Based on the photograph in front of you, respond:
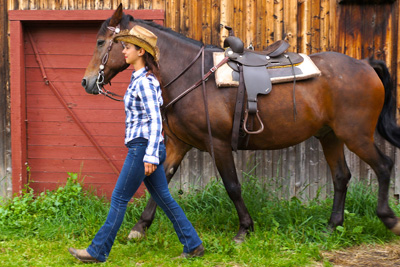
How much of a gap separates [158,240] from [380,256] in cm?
222

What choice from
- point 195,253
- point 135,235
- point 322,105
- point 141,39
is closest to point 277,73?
point 322,105

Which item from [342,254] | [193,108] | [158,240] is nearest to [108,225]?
[158,240]

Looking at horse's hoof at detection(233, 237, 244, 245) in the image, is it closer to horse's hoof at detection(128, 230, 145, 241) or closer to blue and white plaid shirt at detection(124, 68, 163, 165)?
horse's hoof at detection(128, 230, 145, 241)

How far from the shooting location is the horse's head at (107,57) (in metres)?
4.68

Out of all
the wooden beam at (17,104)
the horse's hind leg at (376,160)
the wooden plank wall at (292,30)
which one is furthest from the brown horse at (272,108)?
the wooden beam at (17,104)

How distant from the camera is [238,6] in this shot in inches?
241

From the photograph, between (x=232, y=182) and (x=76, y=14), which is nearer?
(x=232, y=182)

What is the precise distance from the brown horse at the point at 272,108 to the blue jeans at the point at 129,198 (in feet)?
2.49

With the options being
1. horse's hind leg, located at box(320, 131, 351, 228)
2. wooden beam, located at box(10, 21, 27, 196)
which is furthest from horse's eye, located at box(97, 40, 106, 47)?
horse's hind leg, located at box(320, 131, 351, 228)

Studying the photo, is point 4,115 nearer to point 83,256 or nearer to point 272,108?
point 83,256

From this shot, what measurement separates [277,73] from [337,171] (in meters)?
1.41

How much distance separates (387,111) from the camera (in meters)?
5.12

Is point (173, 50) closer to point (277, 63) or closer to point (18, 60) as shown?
point (277, 63)

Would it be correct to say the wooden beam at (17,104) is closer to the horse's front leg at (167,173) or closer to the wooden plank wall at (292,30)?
the wooden plank wall at (292,30)
